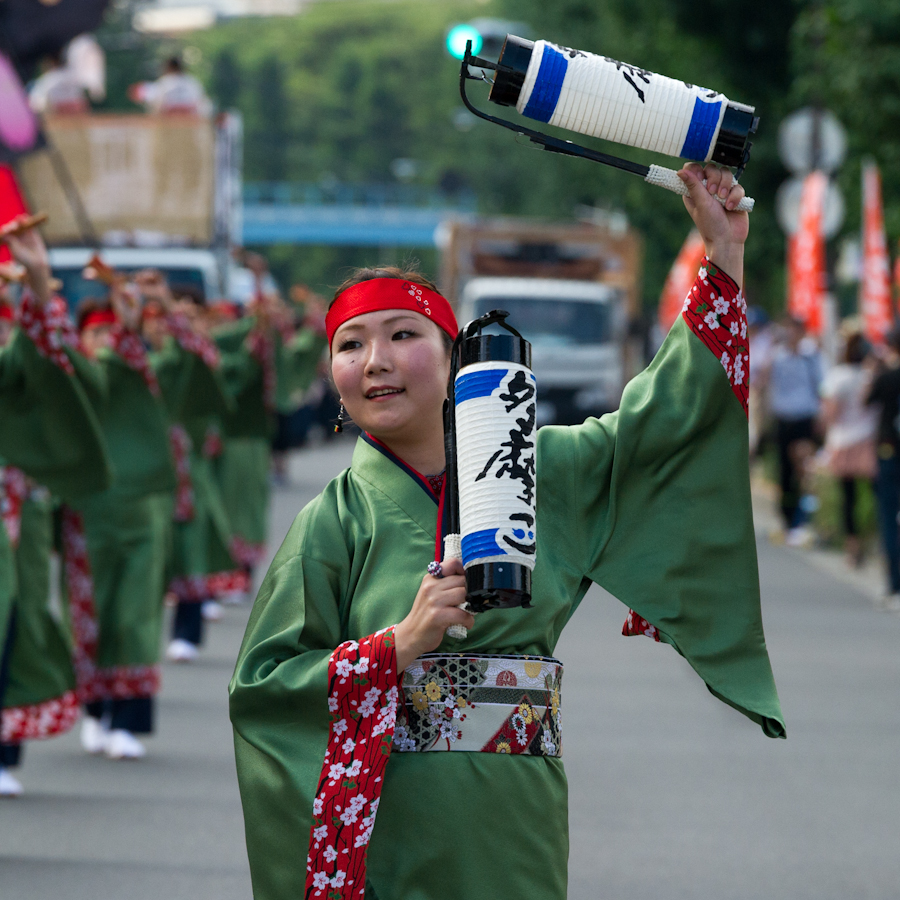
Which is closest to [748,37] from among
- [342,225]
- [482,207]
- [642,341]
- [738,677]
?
[642,341]

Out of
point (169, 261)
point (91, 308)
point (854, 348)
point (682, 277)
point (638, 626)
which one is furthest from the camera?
point (682, 277)

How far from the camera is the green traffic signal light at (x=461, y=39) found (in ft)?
9.23

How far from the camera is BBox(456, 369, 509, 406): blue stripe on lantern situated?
2562mm

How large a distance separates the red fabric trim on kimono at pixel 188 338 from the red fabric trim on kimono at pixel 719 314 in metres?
6.01

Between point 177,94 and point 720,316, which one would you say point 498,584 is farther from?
point 177,94

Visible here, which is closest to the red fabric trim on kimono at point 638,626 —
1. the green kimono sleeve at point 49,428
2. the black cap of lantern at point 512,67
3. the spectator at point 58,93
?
the black cap of lantern at point 512,67

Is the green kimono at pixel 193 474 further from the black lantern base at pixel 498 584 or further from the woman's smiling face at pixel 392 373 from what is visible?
the black lantern base at pixel 498 584

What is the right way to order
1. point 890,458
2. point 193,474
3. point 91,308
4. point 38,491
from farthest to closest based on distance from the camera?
point 890,458 → point 193,474 → point 91,308 → point 38,491

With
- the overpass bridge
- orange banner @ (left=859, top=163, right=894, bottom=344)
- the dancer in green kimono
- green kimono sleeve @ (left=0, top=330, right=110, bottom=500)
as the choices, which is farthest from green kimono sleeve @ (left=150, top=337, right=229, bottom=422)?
the overpass bridge

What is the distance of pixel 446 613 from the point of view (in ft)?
8.36

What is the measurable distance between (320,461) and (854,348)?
14.4 m

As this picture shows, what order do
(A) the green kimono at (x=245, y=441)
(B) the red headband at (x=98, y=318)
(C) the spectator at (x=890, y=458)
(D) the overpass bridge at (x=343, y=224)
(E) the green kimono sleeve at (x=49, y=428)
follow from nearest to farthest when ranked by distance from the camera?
(E) the green kimono sleeve at (x=49, y=428) < (B) the red headband at (x=98, y=318) < (C) the spectator at (x=890, y=458) < (A) the green kimono at (x=245, y=441) < (D) the overpass bridge at (x=343, y=224)

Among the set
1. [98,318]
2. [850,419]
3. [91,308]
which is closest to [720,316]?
[98,318]

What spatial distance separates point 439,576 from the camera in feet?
8.48
